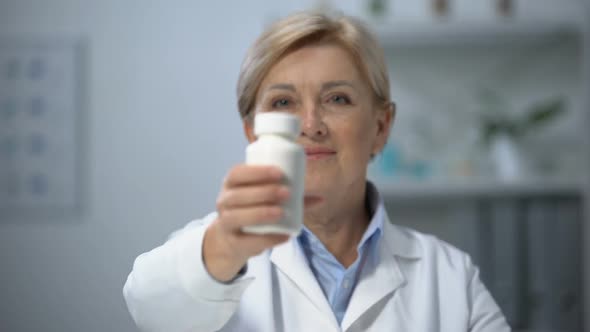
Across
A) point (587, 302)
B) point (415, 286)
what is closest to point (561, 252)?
point (587, 302)

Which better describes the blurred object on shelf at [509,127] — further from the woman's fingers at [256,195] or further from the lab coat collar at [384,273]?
the woman's fingers at [256,195]

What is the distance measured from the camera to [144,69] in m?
1.96

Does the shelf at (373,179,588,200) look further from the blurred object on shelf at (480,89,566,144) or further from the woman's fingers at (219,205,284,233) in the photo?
the woman's fingers at (219,205,284,233)

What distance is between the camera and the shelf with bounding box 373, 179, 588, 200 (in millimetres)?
1713

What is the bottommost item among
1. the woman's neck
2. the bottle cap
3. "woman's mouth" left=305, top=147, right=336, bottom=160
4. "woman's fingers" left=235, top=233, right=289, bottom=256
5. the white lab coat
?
the white lab coat

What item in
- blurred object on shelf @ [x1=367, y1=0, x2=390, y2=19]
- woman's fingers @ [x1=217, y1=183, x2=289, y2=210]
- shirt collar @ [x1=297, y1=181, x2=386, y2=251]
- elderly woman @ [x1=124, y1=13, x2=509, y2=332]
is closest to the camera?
woman's fingers @ [x1=217, y1=183, x2=289, y2=210]

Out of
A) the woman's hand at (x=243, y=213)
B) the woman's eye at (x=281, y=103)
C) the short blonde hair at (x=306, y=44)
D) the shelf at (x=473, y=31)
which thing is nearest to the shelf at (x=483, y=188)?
the shelf at (x=473, y=31)

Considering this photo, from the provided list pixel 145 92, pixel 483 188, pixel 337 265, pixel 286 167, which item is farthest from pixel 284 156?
pixel 145 92

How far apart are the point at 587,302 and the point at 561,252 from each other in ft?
0.52

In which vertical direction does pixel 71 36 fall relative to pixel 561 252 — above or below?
above

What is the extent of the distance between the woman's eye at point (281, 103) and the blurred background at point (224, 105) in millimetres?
1009

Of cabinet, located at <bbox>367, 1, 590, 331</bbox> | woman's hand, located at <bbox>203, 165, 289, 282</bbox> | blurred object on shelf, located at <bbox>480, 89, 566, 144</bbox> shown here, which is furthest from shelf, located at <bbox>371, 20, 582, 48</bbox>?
woman's hand, located at <bbox>203, 165, 289, 282</bbox>

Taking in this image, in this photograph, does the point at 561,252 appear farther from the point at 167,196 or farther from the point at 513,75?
the point at 167,196

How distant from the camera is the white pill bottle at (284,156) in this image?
44 cm
